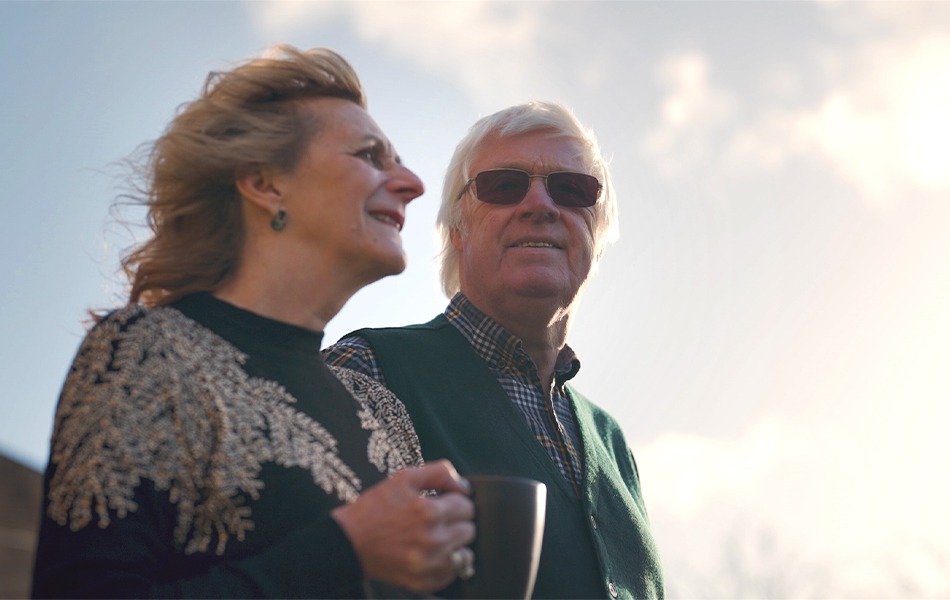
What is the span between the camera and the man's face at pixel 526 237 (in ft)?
13.0

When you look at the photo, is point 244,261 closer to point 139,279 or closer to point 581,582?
point 139,279

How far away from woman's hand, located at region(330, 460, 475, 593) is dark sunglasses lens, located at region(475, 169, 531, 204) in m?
2.31

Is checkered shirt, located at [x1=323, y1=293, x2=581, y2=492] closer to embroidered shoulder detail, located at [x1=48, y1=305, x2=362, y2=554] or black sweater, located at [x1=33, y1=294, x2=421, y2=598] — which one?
black sweater, located at [x1=33, y1=294, x2=421, y2=598]

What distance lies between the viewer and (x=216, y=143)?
268 cm

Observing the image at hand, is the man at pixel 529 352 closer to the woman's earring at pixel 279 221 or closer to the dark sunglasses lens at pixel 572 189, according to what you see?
the dark sunglasses lens at pixel 572 189

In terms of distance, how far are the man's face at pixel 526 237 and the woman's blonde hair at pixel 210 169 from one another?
1.33 meters

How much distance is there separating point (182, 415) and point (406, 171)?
96 cm

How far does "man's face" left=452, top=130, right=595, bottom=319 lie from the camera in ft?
13.0

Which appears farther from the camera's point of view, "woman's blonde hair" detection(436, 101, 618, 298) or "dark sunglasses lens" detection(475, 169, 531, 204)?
"woman's blonde hair" detection(436, 101, 618, 298)

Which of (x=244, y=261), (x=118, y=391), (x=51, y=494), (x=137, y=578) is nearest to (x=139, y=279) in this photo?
(x=244, y=261)

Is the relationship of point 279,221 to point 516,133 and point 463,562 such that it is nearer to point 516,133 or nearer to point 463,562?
point 463,562

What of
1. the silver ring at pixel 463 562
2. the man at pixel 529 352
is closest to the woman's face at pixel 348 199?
the man at pixel 529 352

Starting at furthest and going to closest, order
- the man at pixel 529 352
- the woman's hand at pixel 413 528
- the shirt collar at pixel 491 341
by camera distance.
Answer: the shirt collar at pixel 491 341 → the man at pixel 529 352 → the woman's hand at pixel 413 528

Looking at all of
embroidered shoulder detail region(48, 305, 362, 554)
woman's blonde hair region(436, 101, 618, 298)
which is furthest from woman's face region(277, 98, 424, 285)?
woman's blonde hair region(436, 101, 618, 298)
